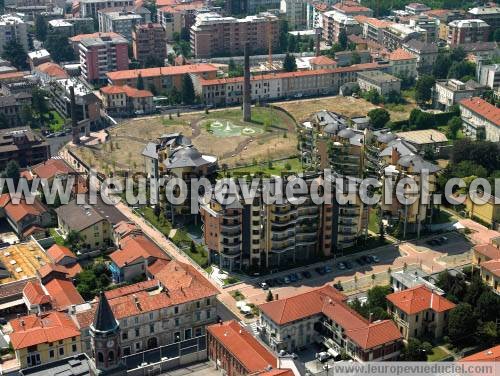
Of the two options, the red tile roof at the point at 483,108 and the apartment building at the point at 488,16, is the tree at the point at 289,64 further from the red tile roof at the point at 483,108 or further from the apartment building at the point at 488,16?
the apartment building at the point at 488,16

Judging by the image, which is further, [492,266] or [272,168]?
[272,168]

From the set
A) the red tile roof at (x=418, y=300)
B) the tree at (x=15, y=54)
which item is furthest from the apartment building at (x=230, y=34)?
the red tile roof at (x=418, y=300)

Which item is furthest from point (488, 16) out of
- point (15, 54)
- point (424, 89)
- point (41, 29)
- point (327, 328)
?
point (327, 328)

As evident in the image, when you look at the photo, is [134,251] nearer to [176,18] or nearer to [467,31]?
[176,18]

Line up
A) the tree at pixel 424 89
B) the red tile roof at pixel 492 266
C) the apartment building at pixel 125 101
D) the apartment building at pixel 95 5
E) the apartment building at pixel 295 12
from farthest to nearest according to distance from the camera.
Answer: the apartment building at pixel 295 12 → the apartment building at pixel 95 5 → the tree at pixel 424 89 → the apartment building at pixel 125 101 → the red tile roof at pixel 492 266

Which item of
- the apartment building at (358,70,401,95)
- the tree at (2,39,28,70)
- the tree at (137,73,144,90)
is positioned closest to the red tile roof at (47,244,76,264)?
the tree at (137,73,144,90)

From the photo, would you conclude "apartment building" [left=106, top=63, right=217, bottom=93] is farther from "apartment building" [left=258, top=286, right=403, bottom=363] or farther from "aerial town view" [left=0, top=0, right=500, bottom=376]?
"apartment building" [left=258, top=286, right=403, bottom=363]

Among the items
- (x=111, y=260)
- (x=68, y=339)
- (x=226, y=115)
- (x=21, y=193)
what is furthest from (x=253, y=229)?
(x=226, y=115)
